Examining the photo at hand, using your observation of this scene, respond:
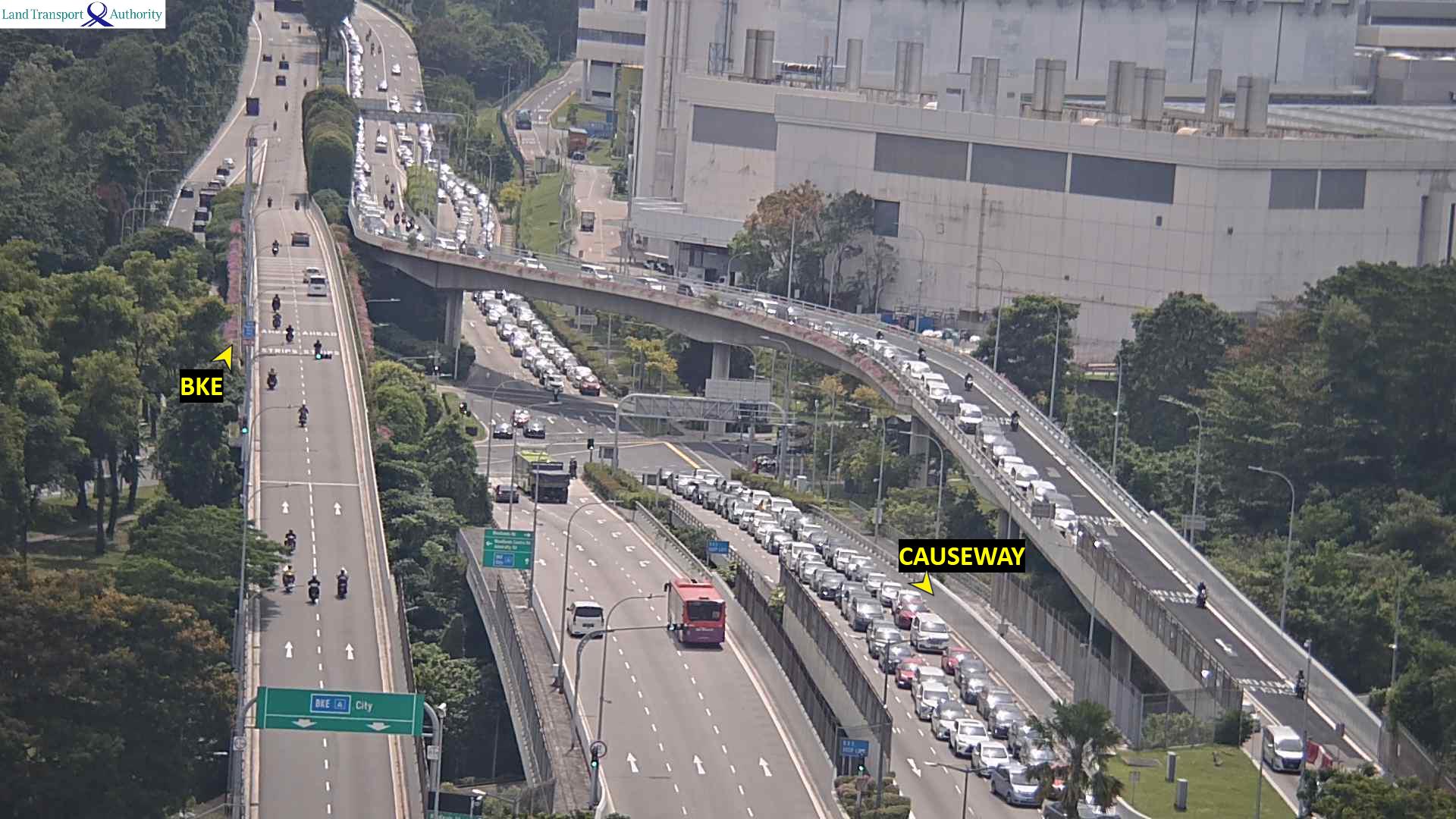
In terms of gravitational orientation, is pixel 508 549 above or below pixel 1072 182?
below

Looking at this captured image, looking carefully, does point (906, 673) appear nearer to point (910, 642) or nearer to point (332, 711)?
point (910, 642)

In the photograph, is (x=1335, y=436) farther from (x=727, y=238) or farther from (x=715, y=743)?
(x=727, y=238)

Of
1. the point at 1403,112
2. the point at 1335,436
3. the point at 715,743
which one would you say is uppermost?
the point at 1403,112

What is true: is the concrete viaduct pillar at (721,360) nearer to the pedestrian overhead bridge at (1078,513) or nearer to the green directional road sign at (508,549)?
the pedestrian overhead bridge at (1078,513)

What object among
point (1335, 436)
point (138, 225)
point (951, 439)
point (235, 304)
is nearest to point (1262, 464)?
point (1335, 436)

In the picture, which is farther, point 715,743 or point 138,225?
point 138,225

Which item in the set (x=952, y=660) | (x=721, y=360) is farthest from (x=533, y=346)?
(x=952, y=660)

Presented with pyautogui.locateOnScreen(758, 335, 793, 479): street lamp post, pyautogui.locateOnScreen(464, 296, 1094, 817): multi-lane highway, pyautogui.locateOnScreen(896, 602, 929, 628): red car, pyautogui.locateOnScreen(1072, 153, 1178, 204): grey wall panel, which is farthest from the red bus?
pyautogui.locateOnScreen(1072, 153, 1178, 204): grey wall panel

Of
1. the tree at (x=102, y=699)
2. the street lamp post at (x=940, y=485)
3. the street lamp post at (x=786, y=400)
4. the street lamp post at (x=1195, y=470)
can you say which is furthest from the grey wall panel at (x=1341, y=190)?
the tree at (x=102, y=699)
